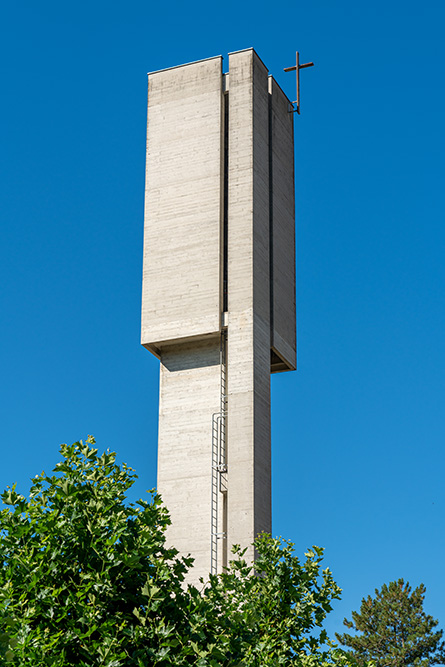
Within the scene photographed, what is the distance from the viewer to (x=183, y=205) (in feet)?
98.2

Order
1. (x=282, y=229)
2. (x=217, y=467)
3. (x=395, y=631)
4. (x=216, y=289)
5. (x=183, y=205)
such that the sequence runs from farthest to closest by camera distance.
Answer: (x=395, y=631), (x=282, y=229), (x=183, y=205), (x=216, y=289), (x=217, y=467)

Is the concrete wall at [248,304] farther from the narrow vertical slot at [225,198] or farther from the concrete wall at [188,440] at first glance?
the concrete wall at [188,440]

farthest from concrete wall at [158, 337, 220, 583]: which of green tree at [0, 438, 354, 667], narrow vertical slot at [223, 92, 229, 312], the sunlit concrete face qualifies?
green tree at [0, 438, 354, 667]

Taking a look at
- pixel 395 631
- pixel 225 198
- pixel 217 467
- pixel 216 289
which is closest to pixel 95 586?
pixel 217 467

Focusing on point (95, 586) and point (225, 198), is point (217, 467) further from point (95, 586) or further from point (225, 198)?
point (95, 586)

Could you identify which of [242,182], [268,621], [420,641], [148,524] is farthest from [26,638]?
[420,641]

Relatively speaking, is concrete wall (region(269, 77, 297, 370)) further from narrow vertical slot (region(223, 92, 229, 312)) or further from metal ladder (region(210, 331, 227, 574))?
metal ladder (region(210, 331, 227, 574))

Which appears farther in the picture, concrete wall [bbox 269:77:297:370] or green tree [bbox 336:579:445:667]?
green tree [bbox 336:579:445:667]

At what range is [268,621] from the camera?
54.2ft

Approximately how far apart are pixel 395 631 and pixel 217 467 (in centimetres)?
2154

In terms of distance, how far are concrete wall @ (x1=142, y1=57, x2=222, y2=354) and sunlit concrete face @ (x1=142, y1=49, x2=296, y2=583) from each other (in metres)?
0.04

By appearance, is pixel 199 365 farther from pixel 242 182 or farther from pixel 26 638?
pixel 26 638

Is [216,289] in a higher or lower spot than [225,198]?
lower

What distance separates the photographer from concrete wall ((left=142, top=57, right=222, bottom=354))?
28859 millimetres
